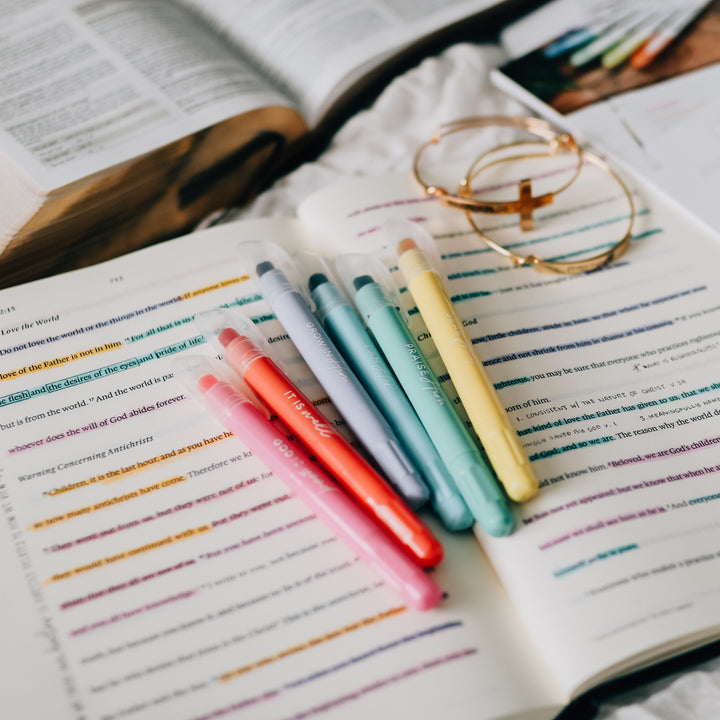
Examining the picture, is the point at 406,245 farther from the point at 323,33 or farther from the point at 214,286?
the point at 323,33

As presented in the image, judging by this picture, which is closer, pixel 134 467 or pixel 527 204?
pixel 134 467

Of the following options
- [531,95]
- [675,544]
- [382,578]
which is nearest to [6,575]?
[382,578]

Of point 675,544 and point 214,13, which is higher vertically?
point 214,13

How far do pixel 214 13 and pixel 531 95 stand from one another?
296 mm

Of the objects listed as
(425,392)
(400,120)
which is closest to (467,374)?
(425,392)

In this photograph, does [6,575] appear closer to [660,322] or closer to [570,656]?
[570,656]

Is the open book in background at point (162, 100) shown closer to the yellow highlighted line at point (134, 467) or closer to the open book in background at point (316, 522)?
the open book in background at point (316, 522)

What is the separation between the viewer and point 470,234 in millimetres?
497

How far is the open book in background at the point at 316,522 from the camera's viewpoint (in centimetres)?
32

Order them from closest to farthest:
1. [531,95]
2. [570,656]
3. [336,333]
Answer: [570,656], [336,333], [531,95]

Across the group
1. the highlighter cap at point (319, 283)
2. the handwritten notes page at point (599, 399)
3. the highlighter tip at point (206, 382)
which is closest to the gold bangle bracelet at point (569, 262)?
the handwritten notes page at point (599, 399)

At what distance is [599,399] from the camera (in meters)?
0.41

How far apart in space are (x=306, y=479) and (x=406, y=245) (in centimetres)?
17

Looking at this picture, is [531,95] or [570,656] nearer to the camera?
[570,656]
